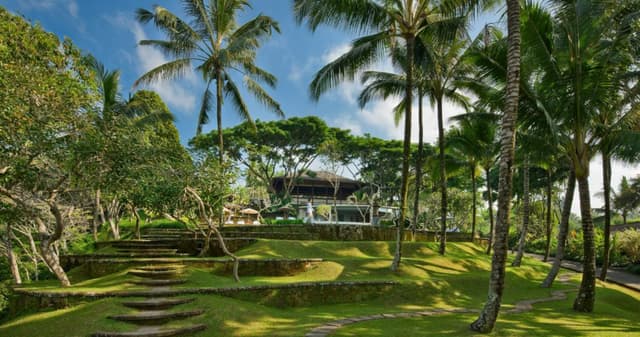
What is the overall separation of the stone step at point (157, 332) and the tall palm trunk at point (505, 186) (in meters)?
4.84

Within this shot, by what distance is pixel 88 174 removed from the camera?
27.5 feet

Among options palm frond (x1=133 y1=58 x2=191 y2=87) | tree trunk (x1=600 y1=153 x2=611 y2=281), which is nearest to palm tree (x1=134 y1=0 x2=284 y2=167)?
palm frond (x1=133 y1=58 x2=191 y2=87)

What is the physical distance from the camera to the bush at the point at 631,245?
19109 mm

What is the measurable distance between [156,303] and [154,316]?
0.47 m

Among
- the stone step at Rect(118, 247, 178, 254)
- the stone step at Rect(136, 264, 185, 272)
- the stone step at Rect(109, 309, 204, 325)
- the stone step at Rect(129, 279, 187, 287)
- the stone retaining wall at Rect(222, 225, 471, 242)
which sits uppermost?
the stone retaining wall at Rect(222, 225, 471, 242)

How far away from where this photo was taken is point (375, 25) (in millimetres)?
12055

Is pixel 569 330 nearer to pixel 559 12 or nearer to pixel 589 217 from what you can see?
pixel 589 217

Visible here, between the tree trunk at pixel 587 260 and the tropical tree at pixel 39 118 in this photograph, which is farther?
the tree trunk at pixel 587 260

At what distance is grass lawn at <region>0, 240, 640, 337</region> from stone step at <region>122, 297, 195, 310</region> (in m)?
0.15

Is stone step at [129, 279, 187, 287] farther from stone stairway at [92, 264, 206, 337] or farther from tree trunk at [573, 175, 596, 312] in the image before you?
tree trunk at [573, 175, 596, 312]

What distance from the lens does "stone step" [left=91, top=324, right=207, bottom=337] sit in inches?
249

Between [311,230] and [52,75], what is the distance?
1155cm

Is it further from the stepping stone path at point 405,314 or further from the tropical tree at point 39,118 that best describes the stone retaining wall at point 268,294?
the stepping stone path at point 405,314

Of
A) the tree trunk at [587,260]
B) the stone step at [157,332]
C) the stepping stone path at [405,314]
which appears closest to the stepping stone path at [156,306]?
the stone step at [157,332]
